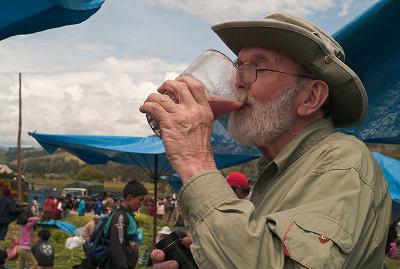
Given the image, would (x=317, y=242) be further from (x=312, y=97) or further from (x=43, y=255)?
(x=43, y=255)

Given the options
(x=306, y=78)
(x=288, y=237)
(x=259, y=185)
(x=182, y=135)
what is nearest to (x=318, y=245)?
(x=288, y=237)

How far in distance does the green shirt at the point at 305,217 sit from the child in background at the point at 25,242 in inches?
386

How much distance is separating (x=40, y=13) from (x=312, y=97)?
1.12 m

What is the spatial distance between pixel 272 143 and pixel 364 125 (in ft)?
3.91

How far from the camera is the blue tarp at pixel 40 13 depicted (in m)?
2.04

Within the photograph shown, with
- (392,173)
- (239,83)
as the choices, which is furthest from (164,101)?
(392,173)

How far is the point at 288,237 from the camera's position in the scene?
3.88 ft

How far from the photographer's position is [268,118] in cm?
164

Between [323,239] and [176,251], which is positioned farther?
[176,251]

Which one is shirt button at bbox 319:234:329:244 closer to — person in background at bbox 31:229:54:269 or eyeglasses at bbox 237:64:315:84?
eyeglasses at bbox 237:64:315:84

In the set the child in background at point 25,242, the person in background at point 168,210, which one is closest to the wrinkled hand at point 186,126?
the child in background at point 25,242

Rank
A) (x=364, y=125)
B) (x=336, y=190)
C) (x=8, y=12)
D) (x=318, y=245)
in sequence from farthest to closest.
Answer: (x=364, y=125), (x=8, y=12), (x=336, y=190), (x=318, y=245)

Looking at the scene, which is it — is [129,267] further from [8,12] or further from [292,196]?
[292,196]

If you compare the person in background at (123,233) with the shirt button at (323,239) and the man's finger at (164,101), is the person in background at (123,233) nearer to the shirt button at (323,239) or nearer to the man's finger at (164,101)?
the man's finger at (164,101)
